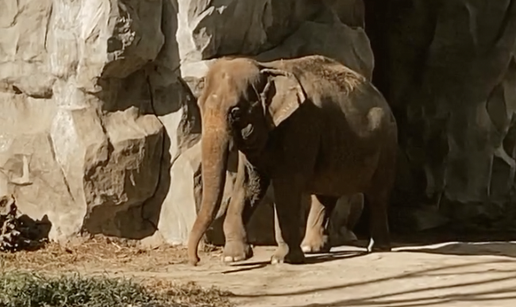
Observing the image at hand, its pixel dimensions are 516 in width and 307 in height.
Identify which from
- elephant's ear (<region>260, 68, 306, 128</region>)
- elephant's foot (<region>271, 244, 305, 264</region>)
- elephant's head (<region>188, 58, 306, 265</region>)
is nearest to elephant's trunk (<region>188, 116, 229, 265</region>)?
elephant's head (<region>188, 58, 306, 265</region>)

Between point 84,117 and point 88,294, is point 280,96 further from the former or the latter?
point 88,294

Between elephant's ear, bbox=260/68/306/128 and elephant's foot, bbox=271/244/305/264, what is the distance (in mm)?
743

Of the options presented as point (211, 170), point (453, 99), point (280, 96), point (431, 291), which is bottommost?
point (431, 291)

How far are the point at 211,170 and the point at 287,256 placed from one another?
2.31 ft

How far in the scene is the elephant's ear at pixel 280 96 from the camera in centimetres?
655

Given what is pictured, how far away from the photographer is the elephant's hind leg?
7.37m

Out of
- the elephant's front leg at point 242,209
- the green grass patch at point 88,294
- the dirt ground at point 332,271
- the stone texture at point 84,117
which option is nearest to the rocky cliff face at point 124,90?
the stone texture at point 84,117

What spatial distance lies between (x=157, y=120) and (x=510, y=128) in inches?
150

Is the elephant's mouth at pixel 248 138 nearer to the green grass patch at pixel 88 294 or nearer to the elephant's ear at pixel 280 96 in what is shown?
the elephant's ear at pixel 280 96

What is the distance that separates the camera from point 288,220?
662 centimetres

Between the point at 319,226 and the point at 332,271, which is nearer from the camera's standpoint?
the point at 332,271

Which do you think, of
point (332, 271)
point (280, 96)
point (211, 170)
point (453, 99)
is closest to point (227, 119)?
point (211, 170)

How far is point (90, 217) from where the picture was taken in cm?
748

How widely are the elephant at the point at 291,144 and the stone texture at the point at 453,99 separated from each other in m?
2.63
